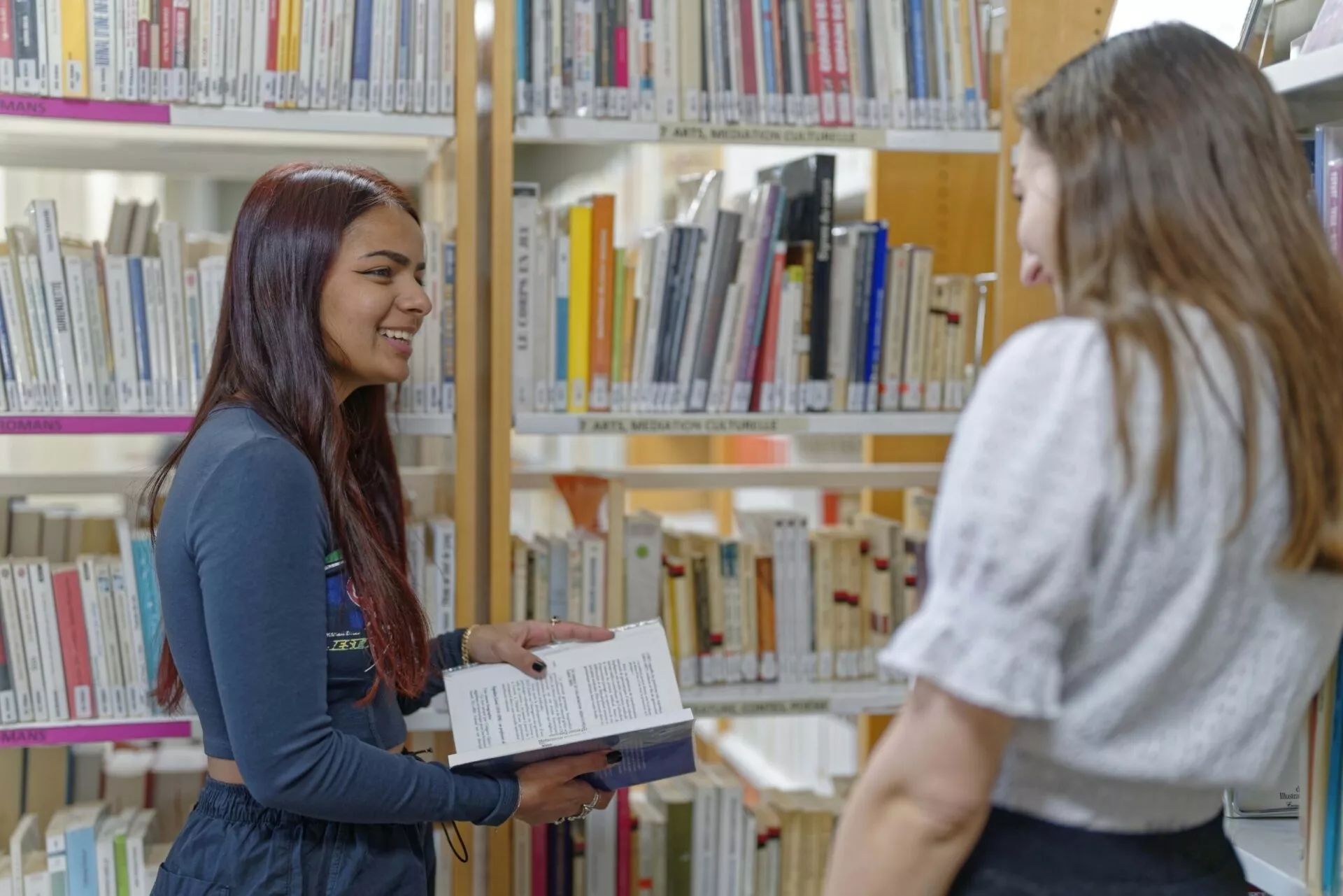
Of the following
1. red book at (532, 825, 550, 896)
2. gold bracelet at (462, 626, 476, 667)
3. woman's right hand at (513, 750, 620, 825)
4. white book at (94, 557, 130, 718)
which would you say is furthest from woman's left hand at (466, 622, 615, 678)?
white book at (94, 557, 130, 718)

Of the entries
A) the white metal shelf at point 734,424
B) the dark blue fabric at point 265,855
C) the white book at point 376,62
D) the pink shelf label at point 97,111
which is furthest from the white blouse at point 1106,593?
the pink shelf label at point 97,111

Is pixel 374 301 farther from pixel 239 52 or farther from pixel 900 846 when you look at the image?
pixel 900 846

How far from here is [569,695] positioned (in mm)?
1615

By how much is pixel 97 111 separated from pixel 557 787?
123 centimetres

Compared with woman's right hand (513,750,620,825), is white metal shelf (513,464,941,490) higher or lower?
higher

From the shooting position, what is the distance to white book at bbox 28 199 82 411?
1.93m

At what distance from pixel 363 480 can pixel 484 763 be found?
1.41 feet

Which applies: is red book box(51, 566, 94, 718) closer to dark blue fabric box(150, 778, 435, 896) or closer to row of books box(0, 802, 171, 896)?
row of books box(0, 802, 171, 896)

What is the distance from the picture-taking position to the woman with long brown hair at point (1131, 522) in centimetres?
79

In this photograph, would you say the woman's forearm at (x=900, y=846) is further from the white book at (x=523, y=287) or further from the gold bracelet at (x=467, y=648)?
the white book at (x=523, y=287)

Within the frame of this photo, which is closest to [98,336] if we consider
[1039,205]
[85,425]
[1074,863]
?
[85,425]

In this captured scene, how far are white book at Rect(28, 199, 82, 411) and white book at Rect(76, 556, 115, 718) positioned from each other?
0.26m

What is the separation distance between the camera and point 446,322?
2.04 meters

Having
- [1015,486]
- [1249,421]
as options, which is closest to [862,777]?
[1015,486]
